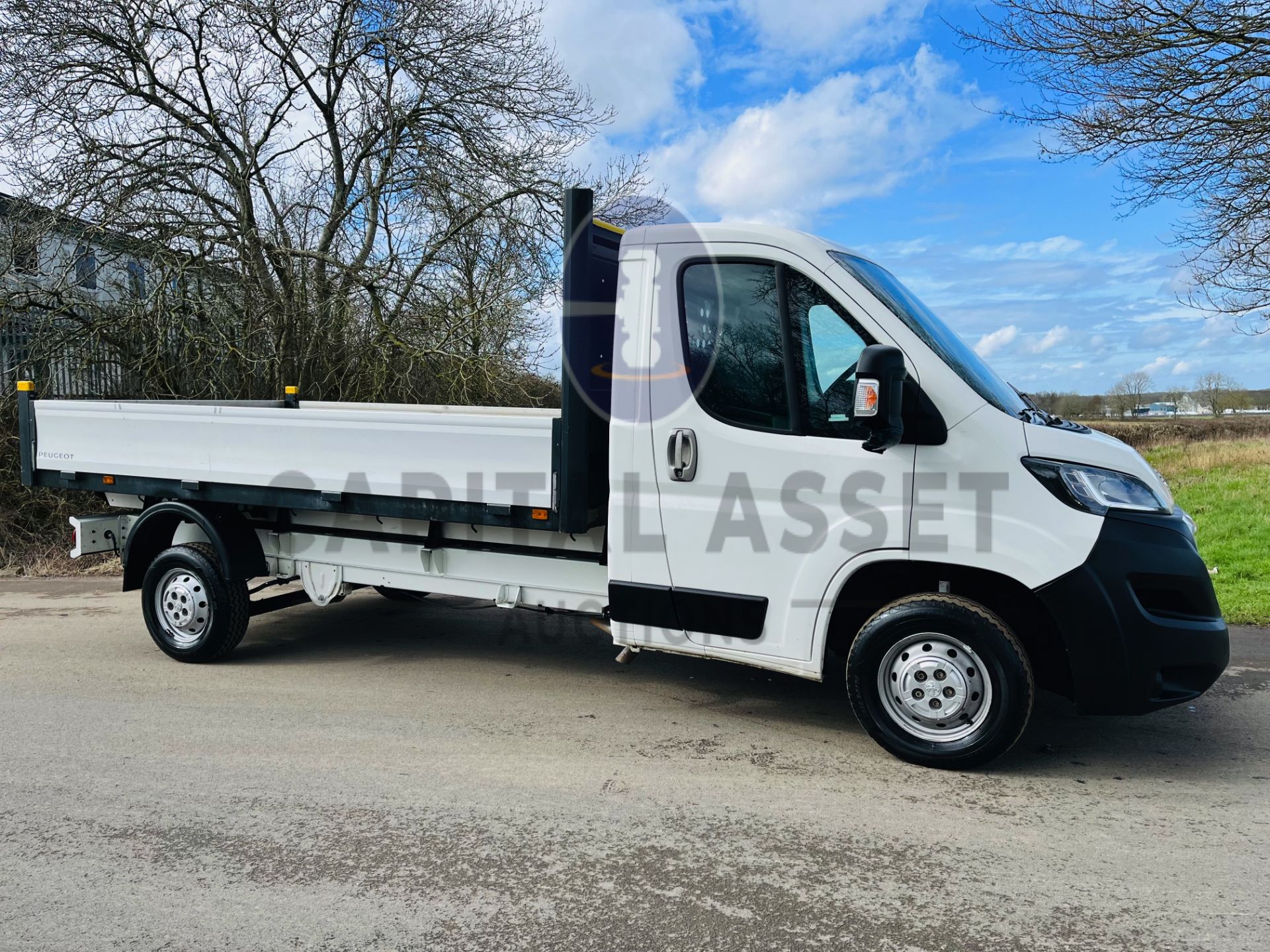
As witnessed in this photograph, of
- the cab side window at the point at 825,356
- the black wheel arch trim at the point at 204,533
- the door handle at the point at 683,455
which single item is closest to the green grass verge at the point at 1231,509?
the cab side window at the point at 825,356

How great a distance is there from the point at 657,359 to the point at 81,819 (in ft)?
10.1

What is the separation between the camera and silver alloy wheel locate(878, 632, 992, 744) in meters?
3.99

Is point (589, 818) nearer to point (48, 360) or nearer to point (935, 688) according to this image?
point (935, 688)

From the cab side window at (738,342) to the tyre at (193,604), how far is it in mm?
3379

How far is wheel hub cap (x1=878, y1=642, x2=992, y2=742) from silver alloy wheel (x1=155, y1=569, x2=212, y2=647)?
414 centimetres

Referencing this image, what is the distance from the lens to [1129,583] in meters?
3.79

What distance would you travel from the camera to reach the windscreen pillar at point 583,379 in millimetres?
4480

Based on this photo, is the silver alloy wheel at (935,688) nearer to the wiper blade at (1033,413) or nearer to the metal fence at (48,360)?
the wiper blade at (1033,413)

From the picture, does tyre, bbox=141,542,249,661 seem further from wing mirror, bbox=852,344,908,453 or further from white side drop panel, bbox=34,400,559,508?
wing mirror, bbox=852,344,908,453

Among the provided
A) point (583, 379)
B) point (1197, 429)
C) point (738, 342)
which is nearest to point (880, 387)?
point (738, 342)

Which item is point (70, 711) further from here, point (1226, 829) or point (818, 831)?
point (1226, 829)

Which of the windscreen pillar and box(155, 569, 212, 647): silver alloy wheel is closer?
the windscreen pillar

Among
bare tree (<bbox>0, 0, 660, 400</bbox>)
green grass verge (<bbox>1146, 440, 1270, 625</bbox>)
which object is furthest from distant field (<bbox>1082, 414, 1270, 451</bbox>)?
bare tree (<bbox>0, 0, 660, 400</bbox>)

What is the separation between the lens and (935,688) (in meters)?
4.05
